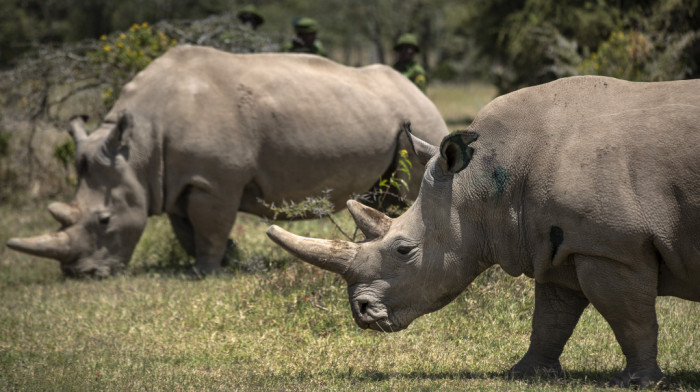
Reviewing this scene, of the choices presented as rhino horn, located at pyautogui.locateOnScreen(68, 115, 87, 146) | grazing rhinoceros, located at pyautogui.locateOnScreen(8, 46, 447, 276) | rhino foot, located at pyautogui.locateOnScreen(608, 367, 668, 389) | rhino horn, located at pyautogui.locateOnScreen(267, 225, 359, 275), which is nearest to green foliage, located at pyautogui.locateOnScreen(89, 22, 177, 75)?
rhino horn, located at pyautogui.locateOnScreen(68, 115, 87, 146)

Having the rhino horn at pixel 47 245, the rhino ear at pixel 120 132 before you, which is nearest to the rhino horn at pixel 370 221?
the rhino ear at pixel 120 132

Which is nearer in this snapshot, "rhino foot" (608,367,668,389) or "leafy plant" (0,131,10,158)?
"rhino foot" (608,367,668,389)

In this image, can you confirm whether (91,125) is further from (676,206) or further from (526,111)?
(676,206)

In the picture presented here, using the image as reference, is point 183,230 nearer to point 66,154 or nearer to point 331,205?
point 331,205

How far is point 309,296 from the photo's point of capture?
7.34m

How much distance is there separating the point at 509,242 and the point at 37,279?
6.20 meters

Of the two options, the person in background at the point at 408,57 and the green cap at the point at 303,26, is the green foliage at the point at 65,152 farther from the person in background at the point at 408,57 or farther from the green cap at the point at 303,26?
the person in background at the point at 408,57

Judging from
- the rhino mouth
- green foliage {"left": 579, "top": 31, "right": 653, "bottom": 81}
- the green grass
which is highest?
the rhino mouth

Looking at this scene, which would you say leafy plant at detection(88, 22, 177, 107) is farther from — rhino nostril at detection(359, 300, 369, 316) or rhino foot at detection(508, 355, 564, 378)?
rhino foot at detection(508, 355, 564, 378)

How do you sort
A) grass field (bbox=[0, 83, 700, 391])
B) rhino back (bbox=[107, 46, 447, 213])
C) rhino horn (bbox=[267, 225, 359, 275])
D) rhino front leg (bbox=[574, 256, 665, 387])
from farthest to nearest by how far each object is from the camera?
rhino back (bbox=[107, 46, 447, 213])
grass field (bbox=[0, 83, 700, 391])
rhino horn (bbox=[267, 225, 359, 275])
rhino front leg (bbox=[574, 256, 665, 387])

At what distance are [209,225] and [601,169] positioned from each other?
5.23 metres

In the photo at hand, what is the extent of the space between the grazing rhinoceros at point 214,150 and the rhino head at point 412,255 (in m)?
3.59

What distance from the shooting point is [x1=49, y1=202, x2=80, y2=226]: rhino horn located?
920 centimetres

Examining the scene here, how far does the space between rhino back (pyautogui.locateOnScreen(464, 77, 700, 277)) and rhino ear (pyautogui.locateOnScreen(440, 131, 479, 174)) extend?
72 mm
